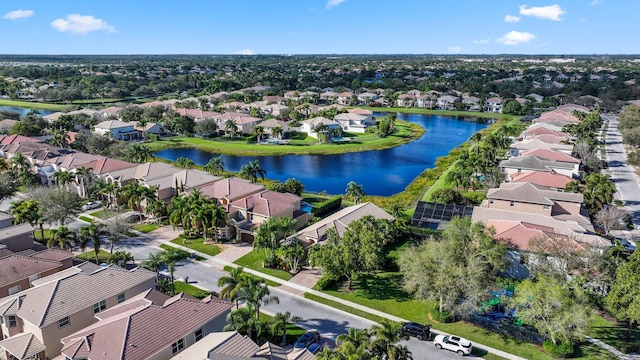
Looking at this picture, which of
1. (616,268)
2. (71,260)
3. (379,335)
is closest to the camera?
(379,335)

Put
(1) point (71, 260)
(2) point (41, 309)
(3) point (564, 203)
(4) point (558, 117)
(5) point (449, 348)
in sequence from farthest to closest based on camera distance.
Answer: (4) point (558, 117)
(3) point (564, 203)
(1) point (71, 260)
(5) point (449, 348)
(2) point (41, 309)

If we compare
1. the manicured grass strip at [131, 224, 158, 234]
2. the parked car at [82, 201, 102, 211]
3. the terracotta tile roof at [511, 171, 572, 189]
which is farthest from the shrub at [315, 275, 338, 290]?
the parked car at [82, 201, 102, 211]

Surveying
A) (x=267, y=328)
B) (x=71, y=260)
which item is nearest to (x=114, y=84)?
(x=71, y=260)

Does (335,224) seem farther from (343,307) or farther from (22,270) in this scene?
(22,270)

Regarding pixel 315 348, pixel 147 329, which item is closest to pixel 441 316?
pixel 315 348

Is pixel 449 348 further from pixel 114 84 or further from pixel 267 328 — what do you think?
pixel 114 84

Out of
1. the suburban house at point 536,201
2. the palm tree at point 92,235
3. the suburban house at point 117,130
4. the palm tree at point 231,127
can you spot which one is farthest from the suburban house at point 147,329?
the suburban house at point 117,130

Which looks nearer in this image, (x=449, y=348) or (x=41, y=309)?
(x=41, y=309)
